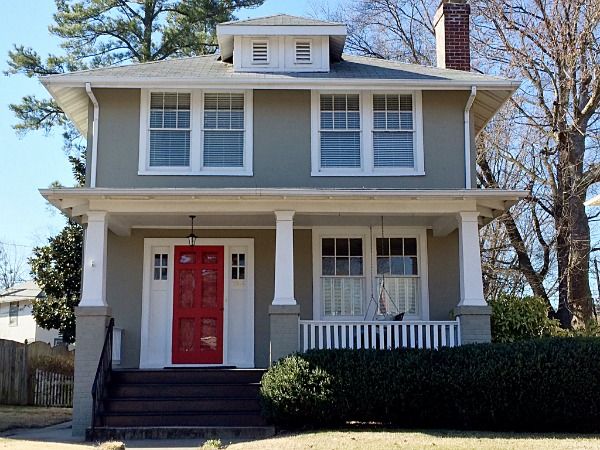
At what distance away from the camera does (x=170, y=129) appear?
565 inches

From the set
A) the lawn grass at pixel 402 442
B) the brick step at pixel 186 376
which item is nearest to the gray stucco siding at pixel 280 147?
the brick step at pixel 186 376

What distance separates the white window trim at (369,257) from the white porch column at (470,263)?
5.81 feet

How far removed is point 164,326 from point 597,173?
12238 mm

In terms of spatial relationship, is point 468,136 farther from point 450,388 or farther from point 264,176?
point 450,388

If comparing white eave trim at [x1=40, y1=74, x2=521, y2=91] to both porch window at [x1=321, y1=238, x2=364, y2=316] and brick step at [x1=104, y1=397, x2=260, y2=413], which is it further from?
brick step at [x1=104, y1=397, x2=260, y2=413]

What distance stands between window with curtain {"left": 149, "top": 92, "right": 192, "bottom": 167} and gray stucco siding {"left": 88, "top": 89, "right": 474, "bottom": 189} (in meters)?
0.29

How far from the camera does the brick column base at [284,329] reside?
12.5m

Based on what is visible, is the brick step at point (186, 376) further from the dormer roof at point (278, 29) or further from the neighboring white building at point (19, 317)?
the neighboring white building at point (19, 317)

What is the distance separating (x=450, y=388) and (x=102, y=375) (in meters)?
5.45

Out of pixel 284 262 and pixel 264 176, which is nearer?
pixel 284 262

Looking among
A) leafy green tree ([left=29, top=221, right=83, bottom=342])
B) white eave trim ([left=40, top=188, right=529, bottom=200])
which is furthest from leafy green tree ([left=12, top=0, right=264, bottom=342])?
white eave trim ([left=40, top=188, right=529, bottom=200])

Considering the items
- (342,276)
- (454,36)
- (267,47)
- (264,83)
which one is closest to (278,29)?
(267,47)

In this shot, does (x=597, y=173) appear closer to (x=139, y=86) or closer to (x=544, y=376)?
(x=544, y=376)

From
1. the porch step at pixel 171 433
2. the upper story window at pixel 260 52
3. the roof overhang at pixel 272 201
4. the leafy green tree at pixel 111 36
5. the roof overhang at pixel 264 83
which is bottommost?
the porch step at pixel 171 433
